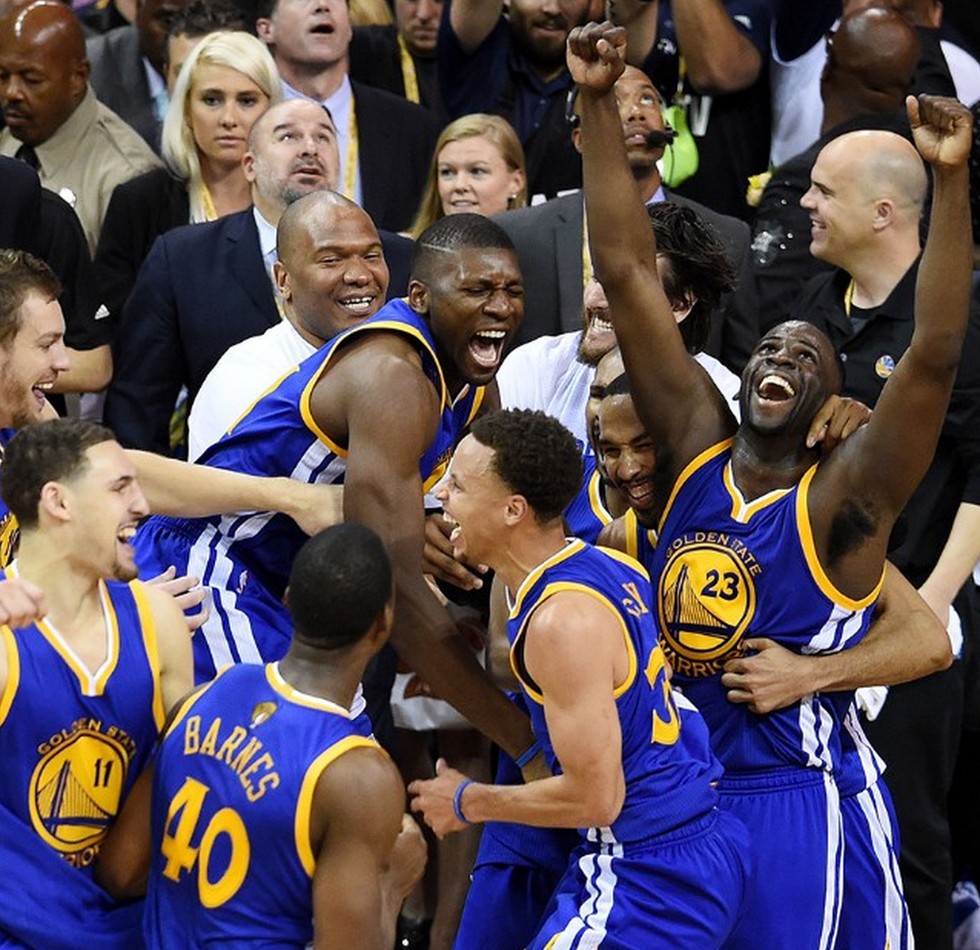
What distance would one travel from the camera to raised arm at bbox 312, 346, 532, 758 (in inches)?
191

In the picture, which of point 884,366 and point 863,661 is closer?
point 863,661

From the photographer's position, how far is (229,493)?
5066mm

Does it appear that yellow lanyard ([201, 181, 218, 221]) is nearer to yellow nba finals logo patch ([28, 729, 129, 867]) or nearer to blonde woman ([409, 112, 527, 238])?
blonde woman ([409, 112, 527, 238])

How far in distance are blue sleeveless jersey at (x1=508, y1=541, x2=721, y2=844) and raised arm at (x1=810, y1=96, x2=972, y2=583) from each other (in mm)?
585

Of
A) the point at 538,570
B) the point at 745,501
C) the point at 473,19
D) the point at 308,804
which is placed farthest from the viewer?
the point at 473,19

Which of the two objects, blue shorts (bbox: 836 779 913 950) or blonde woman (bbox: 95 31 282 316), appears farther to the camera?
blonde woman (bbox: 95 31 282 316)

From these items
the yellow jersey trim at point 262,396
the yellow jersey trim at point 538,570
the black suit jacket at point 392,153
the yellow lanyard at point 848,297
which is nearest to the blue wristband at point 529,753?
the yellow jersey trim at point 538,570

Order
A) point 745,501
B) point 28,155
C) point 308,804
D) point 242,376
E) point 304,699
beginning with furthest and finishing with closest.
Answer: point 28,155
point 242,376
point 745,501
point 304,699
point 308,804

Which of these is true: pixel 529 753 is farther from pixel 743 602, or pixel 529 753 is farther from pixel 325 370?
pixel 325 370

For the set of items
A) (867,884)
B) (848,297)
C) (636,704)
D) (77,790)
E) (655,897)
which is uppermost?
(77,790)

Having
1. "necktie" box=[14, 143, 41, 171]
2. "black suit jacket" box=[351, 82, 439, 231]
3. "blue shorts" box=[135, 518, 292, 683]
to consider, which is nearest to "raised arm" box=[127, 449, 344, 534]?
"blue shorts" box=[135, 518, 292, 683]

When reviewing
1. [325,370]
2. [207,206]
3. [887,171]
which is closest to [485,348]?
[325,370]

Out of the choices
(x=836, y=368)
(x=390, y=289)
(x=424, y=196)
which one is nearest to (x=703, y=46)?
(x=424, y=196)

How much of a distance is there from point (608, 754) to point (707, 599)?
2.18ft
